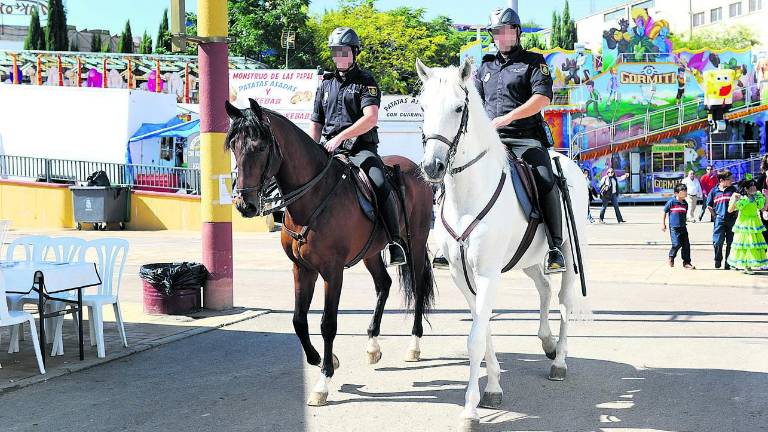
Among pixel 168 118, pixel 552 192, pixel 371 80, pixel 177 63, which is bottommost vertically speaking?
pixel 552 192

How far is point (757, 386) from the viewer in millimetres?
6445

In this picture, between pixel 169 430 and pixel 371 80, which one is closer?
pixel 169 430

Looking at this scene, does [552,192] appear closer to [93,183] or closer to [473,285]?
[473,285]

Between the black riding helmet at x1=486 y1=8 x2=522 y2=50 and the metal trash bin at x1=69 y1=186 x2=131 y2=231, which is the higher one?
the black riding helmet at x1=486 y1=8 x2=522 y2=50

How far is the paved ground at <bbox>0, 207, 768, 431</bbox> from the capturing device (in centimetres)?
571

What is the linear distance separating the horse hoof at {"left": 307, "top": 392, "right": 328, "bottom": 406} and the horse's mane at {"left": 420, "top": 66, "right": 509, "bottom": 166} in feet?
6.87

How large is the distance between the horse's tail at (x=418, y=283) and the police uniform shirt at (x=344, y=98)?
1341mm

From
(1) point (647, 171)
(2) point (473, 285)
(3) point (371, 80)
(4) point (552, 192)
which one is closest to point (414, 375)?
(2) point (473, 285)

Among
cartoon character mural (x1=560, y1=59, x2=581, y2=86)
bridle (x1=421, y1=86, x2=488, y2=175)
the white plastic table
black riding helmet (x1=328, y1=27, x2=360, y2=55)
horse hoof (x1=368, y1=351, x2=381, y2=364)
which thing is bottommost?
horse hoof (x1=368, y1=351, x2=381, y2=364)

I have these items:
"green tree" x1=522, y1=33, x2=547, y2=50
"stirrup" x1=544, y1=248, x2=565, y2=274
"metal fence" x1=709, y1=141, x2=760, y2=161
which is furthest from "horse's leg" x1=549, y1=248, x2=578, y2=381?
"green tree" x1=522, y1=33, x2=547, y2=50

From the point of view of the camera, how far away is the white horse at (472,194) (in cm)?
538

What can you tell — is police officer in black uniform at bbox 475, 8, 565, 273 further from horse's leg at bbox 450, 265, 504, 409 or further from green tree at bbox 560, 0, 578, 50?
green tree at bbox 560, 0, 578, 50

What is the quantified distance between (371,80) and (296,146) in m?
1.21

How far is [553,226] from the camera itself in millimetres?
6473
